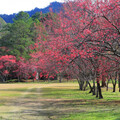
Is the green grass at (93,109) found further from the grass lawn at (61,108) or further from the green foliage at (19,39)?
the green foliage at (19,39)

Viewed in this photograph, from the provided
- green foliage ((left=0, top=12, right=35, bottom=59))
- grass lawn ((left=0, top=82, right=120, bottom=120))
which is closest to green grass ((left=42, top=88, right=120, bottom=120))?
grass lawn ((left=0, top=82, right=120, bottom=120))

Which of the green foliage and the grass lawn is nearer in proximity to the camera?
the grass lawn

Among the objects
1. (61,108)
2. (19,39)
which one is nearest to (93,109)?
(61,108)

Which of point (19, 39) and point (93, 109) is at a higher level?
point (19, 39)

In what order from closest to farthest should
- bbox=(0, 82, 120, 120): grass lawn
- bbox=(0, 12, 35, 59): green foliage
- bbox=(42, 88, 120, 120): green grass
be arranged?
bbox=(42, 88, 120, 120): green grass, bbox=(0, 82, 120, 120): grass lawn, bbox=(0, 12, 35, 59): green foliage

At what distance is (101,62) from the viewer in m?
18.6

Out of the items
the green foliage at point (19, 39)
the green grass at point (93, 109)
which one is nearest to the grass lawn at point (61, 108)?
the green grass at point (93, 109)

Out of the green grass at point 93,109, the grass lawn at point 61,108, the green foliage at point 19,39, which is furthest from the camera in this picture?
the green foliage at point 19,39

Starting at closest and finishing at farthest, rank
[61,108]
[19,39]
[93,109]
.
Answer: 1. [93,109]
2. [61,108]
3. [19,39]

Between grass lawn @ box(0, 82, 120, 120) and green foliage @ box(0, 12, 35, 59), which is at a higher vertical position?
green foliage @ box(0, 12, 35, 59)

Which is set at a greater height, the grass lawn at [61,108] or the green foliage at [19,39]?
the green foliage at [19,39]

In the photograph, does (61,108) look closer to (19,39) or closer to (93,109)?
(93,109)

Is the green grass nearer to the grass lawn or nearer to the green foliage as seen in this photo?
the grass lawn

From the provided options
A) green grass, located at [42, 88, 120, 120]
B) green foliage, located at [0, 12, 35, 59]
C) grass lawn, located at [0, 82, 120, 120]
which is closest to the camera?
Result: green grass, located at [42, 88, 120, 120]
